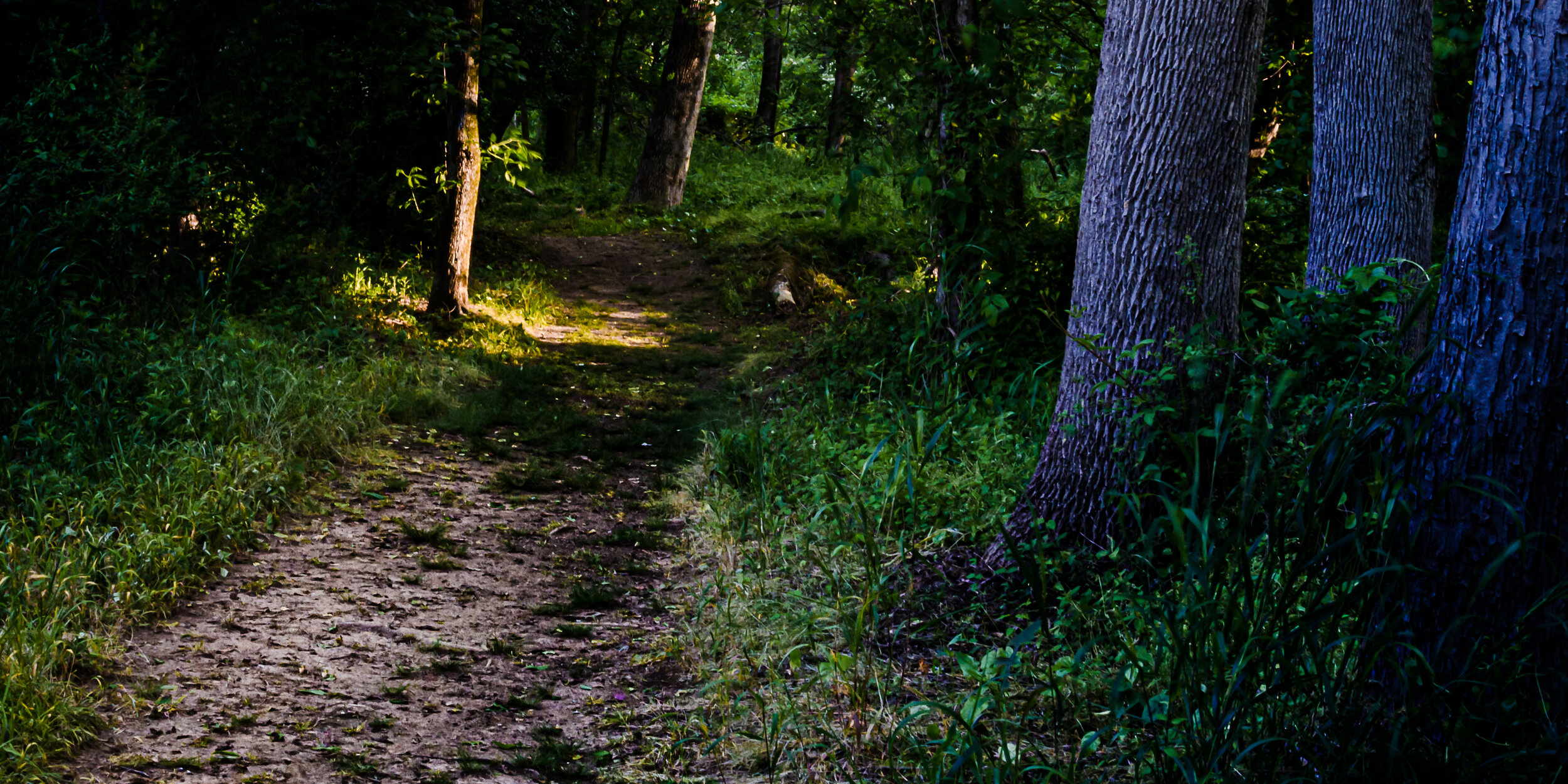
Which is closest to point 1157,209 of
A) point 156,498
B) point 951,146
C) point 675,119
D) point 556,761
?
point 951,146

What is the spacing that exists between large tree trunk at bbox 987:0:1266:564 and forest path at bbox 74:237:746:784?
72.1 inches

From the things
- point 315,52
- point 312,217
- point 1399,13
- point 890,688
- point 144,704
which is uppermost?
point 1399,13

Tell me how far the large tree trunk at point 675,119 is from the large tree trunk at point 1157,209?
1044cm

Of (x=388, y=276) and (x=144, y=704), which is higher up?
(x=388, y=276)

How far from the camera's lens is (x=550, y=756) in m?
3.29

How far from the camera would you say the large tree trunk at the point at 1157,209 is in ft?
12.8

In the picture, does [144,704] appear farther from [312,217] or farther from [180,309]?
[312,217]

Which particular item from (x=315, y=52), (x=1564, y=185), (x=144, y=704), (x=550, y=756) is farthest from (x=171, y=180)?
(x=1564, y=185)

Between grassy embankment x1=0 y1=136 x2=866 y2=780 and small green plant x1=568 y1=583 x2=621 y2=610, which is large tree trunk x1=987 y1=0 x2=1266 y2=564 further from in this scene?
grassy embankment x1=0 y1=136 x2=866 y2=780

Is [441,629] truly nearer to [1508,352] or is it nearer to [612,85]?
[1508,352]

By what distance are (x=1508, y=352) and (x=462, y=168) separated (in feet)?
26.3

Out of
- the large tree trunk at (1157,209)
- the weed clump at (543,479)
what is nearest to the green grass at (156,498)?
the weed clump at (543,479)

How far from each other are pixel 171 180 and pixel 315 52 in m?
2.01

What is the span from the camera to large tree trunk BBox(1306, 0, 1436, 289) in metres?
5.84
